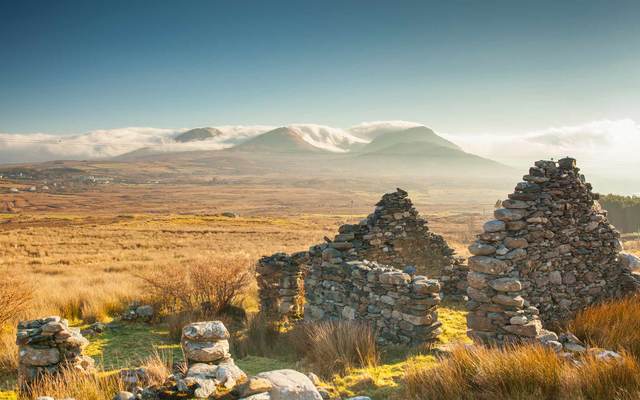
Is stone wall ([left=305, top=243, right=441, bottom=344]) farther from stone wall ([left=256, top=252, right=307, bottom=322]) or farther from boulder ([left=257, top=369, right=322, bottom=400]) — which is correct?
boulder ([left=257, top=369, right=322, bottom=400])

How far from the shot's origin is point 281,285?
498 inches

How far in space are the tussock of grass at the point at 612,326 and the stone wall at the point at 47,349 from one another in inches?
318

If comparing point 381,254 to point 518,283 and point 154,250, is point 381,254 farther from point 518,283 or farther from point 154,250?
point 154,250

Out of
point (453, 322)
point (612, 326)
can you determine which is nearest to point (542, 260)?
point (612, 326)

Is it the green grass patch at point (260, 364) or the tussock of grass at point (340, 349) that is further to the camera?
the green grass patch at point (260, 364)

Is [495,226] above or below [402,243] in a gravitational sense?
above

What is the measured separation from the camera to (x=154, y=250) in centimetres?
3444

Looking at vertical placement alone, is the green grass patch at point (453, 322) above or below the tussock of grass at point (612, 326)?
below

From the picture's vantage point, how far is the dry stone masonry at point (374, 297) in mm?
8273

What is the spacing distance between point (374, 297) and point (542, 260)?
3.34 meters

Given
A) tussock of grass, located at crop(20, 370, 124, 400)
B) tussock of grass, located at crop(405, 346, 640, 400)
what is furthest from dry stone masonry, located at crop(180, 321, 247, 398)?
tussock of grass, located at crop(405, 346, 640, 400)

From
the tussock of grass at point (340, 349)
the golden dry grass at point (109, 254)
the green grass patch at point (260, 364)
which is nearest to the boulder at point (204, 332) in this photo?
the tussock of grass at point (340, 349)

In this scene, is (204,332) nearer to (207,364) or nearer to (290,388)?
(207,364)

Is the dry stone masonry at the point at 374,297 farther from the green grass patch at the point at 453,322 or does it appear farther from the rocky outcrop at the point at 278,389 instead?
the rocky outcrop at the point at 278,389
